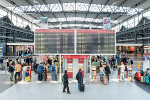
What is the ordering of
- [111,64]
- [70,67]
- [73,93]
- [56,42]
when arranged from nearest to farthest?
[73,93], [56,42], [70,67], [111,64]

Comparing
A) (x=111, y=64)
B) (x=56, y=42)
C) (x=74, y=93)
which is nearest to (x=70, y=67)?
(x=56, y=42)

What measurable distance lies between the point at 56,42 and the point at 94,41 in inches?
113

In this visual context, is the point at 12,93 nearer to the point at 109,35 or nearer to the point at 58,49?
the point at 58,49

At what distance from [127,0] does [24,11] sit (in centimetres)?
2733

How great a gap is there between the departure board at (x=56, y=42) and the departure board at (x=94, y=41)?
0.64 m

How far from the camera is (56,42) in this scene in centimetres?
930

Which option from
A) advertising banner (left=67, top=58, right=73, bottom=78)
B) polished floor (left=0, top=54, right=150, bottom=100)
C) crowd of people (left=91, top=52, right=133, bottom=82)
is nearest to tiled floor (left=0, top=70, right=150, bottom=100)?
polished floor (left=0, top=54, right=150, bottom=100)

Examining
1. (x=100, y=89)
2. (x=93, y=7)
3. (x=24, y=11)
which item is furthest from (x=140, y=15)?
(x=100, y=89)

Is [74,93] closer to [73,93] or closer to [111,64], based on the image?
[73,93]

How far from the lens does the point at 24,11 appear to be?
34.5 metres

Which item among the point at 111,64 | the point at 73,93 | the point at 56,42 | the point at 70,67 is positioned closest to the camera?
the point at 73,93

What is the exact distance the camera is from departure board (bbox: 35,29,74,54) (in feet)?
30.4

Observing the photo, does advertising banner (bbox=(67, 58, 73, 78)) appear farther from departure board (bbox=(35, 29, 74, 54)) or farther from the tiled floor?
the tiled floor

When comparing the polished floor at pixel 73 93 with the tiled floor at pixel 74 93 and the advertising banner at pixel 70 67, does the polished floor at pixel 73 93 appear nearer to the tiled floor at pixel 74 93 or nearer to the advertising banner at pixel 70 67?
the tiled floor at pixel 74 93
